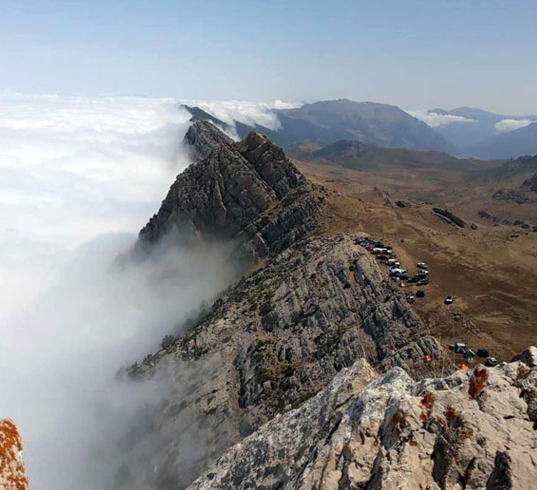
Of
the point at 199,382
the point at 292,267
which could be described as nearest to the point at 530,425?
the point at 199,382

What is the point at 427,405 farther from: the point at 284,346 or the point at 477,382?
the point at 284,346

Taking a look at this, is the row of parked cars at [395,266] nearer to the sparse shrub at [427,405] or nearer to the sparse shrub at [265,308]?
the sparse shrub at [265,308]

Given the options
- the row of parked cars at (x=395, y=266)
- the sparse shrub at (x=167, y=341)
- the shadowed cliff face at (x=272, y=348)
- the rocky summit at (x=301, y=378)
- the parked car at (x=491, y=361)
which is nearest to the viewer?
the rocky summit at (x=301, y=378)

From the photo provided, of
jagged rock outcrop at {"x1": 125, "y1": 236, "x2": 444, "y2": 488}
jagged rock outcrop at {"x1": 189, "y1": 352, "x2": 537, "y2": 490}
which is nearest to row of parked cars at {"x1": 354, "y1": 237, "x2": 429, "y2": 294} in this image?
jagged rock outcrop at {"x1": 125, "y1": 236, "x2": 444, "y2": 488}

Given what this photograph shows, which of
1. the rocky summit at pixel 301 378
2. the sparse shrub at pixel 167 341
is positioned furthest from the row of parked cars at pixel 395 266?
the sparse shrub at pixel 167 341

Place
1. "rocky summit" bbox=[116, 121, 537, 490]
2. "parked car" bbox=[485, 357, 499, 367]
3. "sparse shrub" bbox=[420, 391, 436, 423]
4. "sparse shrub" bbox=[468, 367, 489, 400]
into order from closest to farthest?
"rocky summit" bbox=[116, 121, 537, 490] → "sparse shrub" bbox=[420, 391, 436, 423] → "sparse shrub" bbox=[468, 367, 489, 400] → "parked car" bbox=[485, 357, 499, 367]

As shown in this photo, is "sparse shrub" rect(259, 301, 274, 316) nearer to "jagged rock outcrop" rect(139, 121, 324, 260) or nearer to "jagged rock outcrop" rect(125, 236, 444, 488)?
A: "jagged rock outcrop" rect(125, 236, 444, 488)
